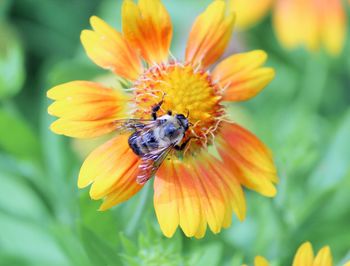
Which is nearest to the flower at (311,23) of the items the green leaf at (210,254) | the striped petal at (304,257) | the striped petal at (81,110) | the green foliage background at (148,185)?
the green foliage background at (148,185)

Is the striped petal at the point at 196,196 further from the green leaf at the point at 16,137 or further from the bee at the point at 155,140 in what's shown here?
the green leaf at the point at 16,137

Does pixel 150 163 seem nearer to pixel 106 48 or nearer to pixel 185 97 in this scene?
pixel 185 97

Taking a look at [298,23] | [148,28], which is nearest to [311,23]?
[298,23]

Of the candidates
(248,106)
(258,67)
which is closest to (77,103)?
(258,67)

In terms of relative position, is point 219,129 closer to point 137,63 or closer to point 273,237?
point 137,63

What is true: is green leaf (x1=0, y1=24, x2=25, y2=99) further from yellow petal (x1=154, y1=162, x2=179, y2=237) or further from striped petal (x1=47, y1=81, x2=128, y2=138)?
yellow petal (x1=154, y1=162, x2=179, y2=237)
